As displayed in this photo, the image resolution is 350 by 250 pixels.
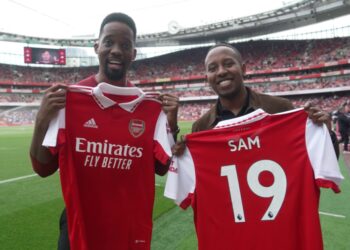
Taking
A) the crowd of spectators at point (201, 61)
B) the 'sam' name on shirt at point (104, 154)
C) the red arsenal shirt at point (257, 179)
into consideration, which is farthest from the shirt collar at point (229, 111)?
the crowd of spectators at point (201, 61)

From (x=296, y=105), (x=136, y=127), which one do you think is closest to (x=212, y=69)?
(x=136, y=127)

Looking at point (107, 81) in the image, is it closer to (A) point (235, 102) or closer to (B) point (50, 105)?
(B) point (50, 105)

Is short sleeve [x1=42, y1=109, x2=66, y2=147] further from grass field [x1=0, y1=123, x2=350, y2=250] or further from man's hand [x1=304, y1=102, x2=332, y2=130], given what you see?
grass field [x1=0, y1=123, x2=350, y2=250]

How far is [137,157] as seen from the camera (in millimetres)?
2105

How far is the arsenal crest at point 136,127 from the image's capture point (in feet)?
7.03

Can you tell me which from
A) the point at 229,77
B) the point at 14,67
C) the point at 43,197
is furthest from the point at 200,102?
the point at 229,77

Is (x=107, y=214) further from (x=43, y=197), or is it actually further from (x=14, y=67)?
(x=14, y=67)

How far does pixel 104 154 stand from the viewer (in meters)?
2.05

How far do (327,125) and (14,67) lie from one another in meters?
67.1

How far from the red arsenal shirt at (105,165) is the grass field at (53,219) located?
169 cm

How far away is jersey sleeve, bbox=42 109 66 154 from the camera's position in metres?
1.91

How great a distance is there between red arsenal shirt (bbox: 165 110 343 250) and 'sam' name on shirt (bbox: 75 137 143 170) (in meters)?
0.40

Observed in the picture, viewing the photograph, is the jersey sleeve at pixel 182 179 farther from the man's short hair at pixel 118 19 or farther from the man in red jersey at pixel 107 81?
the man's short hair at pixel 118 19

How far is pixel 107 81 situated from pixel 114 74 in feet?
0.31
